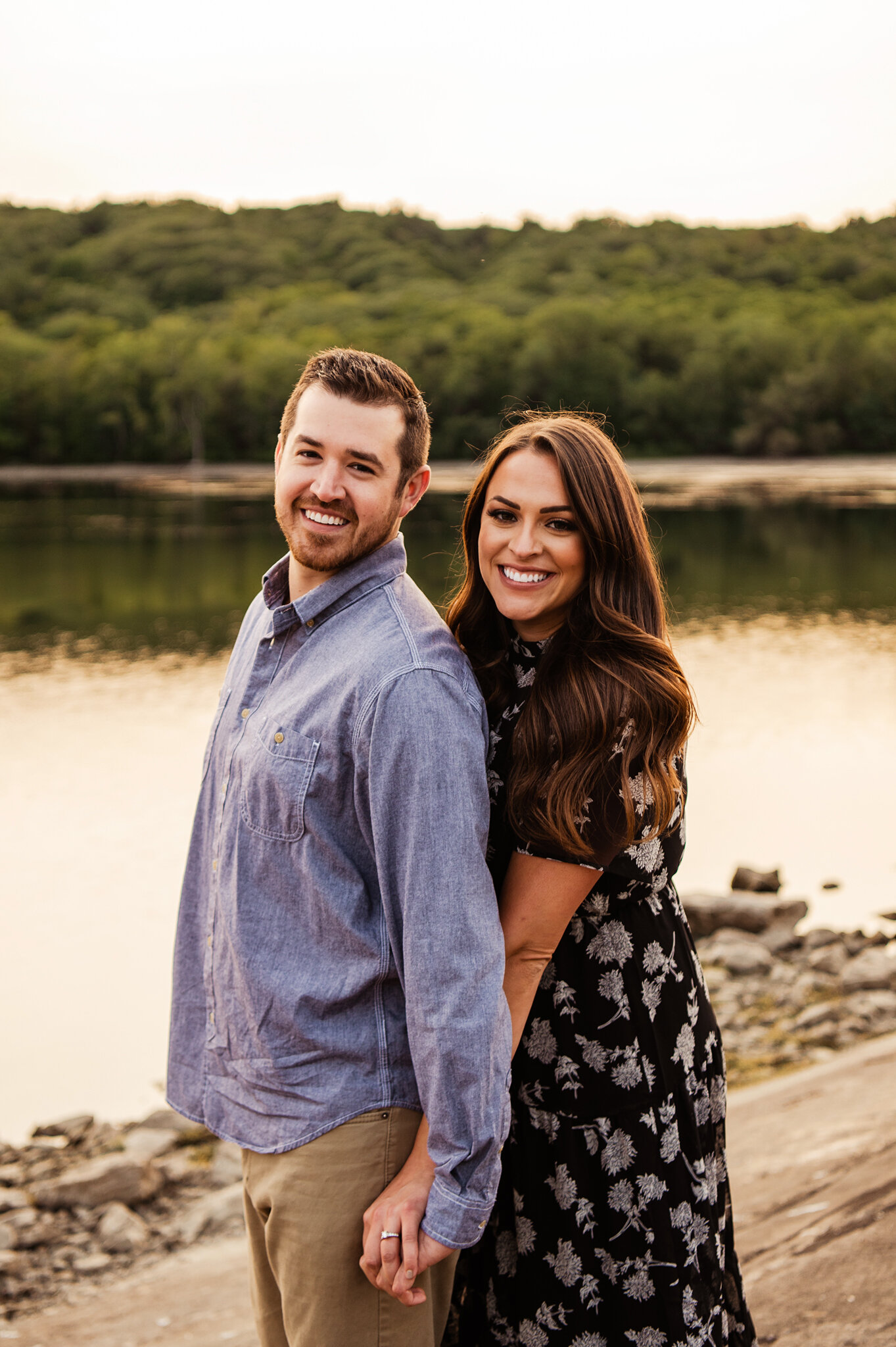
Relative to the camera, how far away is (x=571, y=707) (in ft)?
5.82

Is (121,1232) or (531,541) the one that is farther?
(121,1232)

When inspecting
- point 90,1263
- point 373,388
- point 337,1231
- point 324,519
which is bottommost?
point 90,1263

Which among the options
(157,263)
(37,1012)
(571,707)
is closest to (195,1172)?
(37,1012)

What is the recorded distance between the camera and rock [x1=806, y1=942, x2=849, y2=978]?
6559 mm

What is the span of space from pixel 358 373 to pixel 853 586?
23558 mm

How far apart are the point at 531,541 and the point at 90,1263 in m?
3.33

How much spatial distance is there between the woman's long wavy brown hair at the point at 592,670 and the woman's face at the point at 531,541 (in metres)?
0.02

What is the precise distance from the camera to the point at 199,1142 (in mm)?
4977

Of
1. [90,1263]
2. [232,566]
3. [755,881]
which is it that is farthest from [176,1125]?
[232,566]

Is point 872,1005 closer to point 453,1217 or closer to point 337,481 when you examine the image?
point 453,1217

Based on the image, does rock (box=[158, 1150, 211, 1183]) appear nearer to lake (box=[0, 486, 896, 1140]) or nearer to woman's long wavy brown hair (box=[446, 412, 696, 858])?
lake (box=[0, 486, 896, 1140])

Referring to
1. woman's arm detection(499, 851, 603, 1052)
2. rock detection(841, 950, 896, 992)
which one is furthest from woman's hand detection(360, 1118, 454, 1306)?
rock detection(841, 950, 896, 992)

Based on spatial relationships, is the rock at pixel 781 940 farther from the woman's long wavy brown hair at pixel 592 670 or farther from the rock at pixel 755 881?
the woman's long wavy brown hair at pixel 592 670

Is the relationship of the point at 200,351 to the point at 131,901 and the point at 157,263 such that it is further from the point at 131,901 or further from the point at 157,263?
the point at 131,901
